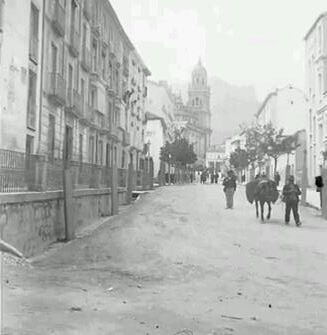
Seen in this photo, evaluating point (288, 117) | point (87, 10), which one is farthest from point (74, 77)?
point (288, 117)

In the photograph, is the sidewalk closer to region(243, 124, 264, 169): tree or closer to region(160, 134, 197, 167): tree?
region(243, 124, 264, 169): tree

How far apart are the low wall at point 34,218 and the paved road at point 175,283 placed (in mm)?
364

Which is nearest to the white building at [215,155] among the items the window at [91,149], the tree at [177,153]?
the tree at [177,153]

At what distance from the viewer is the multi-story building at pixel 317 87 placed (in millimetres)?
6145

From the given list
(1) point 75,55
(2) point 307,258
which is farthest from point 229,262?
(1) point 75,55

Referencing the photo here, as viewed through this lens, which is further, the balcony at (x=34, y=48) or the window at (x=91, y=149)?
the window at (x=91, y=149)

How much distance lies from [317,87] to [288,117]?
22.7 metres

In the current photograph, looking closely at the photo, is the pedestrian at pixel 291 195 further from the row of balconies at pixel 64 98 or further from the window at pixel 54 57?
the window at pixel 54 57

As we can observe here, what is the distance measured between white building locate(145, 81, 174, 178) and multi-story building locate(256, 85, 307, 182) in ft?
31.9

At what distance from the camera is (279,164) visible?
30516mm

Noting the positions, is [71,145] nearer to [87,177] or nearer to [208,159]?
[87,177]

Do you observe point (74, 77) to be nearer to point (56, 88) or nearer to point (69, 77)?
point (69, 77)

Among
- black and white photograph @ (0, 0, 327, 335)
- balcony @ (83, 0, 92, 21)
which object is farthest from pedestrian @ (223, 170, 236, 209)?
balcony @ (83, 0, 92, 21)

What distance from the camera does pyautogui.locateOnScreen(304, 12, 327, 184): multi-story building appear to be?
6.15 metres
